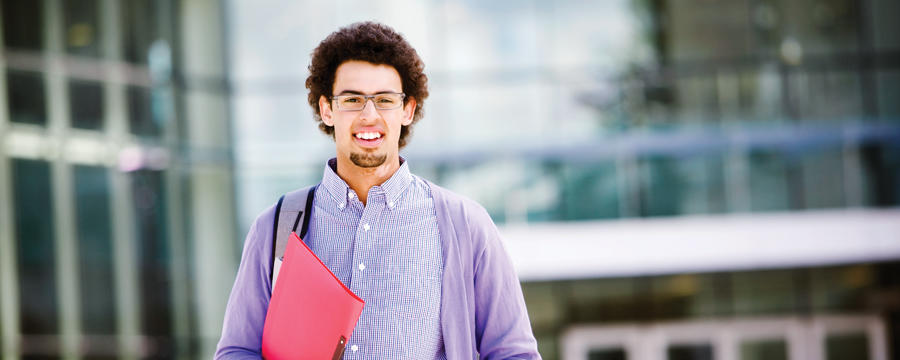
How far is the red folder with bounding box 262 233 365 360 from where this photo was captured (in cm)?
168

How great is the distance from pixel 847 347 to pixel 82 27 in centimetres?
1235

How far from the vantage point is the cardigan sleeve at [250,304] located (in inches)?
71.1

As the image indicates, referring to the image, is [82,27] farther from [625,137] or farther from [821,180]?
[821,180]

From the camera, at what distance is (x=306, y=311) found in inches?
68.4

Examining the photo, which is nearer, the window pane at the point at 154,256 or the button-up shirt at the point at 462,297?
the button-up shirt at the point at 462,297

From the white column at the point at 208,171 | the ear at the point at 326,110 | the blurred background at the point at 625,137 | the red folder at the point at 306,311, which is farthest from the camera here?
the blurred background at the point at 625,137

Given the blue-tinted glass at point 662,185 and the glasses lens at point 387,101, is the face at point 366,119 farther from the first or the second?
the blue-tinted glass at point 662,185

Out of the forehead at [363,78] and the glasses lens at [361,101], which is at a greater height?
the forehead at [363,78]

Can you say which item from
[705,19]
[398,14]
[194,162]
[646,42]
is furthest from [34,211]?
[705,19]

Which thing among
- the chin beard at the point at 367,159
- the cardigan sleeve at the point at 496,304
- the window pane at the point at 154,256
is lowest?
the window pane at the point at 154,256

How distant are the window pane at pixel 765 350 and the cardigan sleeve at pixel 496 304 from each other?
11999mm

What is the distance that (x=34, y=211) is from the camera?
8.84 m

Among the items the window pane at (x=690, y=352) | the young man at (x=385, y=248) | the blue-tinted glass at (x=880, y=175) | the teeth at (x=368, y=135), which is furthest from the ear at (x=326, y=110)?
the blue-tinted glass at (x=880, y=175)

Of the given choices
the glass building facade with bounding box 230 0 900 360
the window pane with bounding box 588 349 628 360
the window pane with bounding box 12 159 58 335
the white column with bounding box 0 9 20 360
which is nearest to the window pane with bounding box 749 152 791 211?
the glass building facade with bounding box 230 0 900 360
